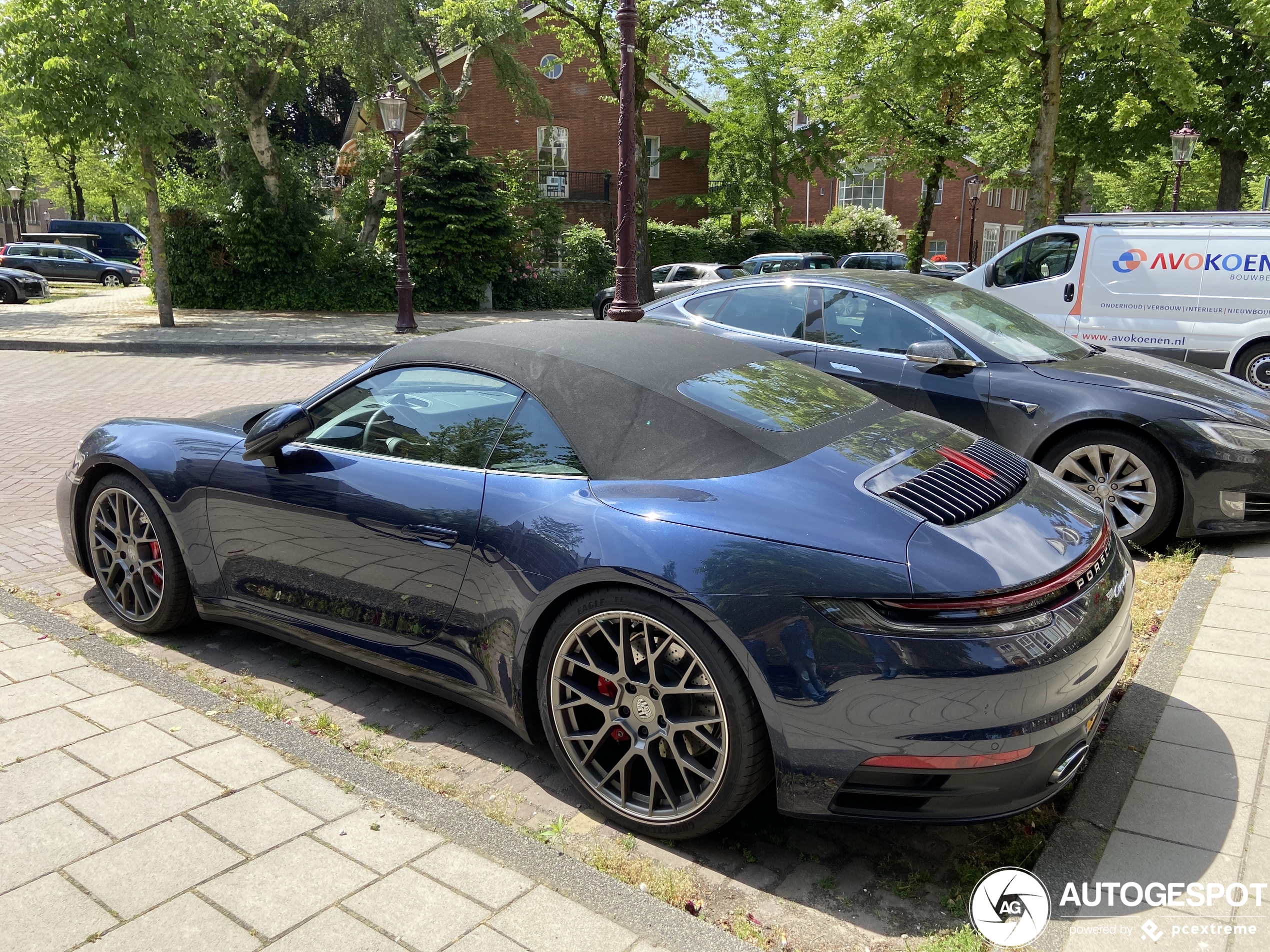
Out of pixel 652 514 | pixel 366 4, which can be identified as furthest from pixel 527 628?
pixel 366 4

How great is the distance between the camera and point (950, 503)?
2.73m

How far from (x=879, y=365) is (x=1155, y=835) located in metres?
3.72

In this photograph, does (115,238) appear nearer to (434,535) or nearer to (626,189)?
(626,189)

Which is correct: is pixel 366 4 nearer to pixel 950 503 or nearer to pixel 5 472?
pixel 5 472

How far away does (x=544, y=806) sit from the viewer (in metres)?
2.97

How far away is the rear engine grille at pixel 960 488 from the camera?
267 centimetres

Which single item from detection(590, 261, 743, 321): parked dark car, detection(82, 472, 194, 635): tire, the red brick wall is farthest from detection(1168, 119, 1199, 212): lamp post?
detection(82, 472, 194, 635): tire

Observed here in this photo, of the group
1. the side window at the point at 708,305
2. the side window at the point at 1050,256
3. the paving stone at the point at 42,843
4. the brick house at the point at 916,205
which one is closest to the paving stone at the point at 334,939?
the paving stone at the point at 42,843

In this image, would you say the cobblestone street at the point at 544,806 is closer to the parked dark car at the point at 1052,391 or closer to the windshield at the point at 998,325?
the parked dark car at the point at 1052,391

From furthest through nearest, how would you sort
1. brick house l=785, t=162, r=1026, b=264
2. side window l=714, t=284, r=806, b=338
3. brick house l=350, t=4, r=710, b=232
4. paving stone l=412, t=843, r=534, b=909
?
brick house l=785, t=162, r=1026, b=264 < brick house l=350, t=4, r=710, b=232 < side window l=714, t=284, r=806, b=338 < paving stone l=412, t=843, r=534, b=909

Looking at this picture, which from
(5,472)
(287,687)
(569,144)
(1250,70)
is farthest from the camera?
(569,144)

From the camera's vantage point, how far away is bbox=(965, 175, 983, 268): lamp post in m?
46.0

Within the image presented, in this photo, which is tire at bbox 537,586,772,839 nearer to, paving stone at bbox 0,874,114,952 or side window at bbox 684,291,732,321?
paving stone at bbox 0,874,114,952

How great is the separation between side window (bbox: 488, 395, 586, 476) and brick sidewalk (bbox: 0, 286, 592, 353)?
38.8 feet
